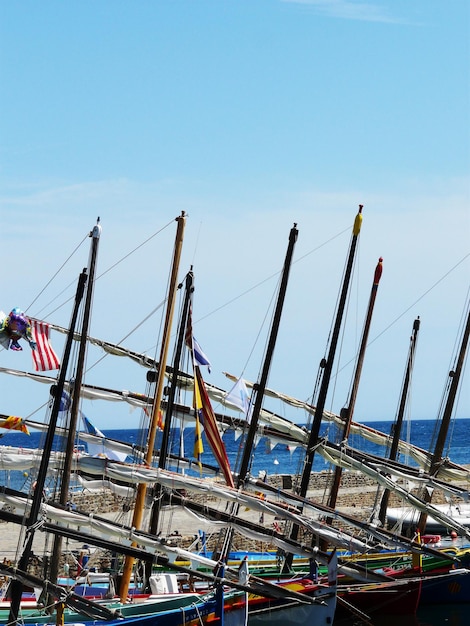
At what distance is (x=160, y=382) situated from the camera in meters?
31.8

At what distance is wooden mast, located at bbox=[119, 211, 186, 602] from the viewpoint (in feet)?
99.2

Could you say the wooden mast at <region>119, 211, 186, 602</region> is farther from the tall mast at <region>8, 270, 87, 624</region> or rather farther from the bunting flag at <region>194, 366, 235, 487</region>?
the tall mast at <region>8, 270, 87, 624</region>

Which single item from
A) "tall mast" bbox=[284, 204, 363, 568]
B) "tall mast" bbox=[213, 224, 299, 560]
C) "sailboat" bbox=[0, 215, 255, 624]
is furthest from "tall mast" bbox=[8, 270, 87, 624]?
"tall mast" bbox=[284, 204, 363, 568]

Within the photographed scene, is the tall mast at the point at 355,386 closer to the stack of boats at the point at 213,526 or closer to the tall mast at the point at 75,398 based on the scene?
the stack of boats at the point at 213,526

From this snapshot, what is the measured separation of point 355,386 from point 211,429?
389 inches

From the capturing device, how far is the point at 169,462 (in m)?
34.3

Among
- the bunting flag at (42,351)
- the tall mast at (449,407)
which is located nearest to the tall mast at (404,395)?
the tall mast at (449,407)

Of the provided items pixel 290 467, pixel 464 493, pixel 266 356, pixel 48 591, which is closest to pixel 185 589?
pixel 48 591

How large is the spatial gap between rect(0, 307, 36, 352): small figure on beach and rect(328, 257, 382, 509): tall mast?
37.5 feet

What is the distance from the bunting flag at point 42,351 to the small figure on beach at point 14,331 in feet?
0.51

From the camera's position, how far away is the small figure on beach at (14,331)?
32625 millimetres

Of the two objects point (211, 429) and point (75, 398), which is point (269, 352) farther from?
point (75, 398)

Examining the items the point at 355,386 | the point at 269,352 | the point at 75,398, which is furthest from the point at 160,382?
the point at 355,386

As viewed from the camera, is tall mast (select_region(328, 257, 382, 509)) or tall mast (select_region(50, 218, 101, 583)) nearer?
tall mast (select_region(50, 218, 101, 583))
